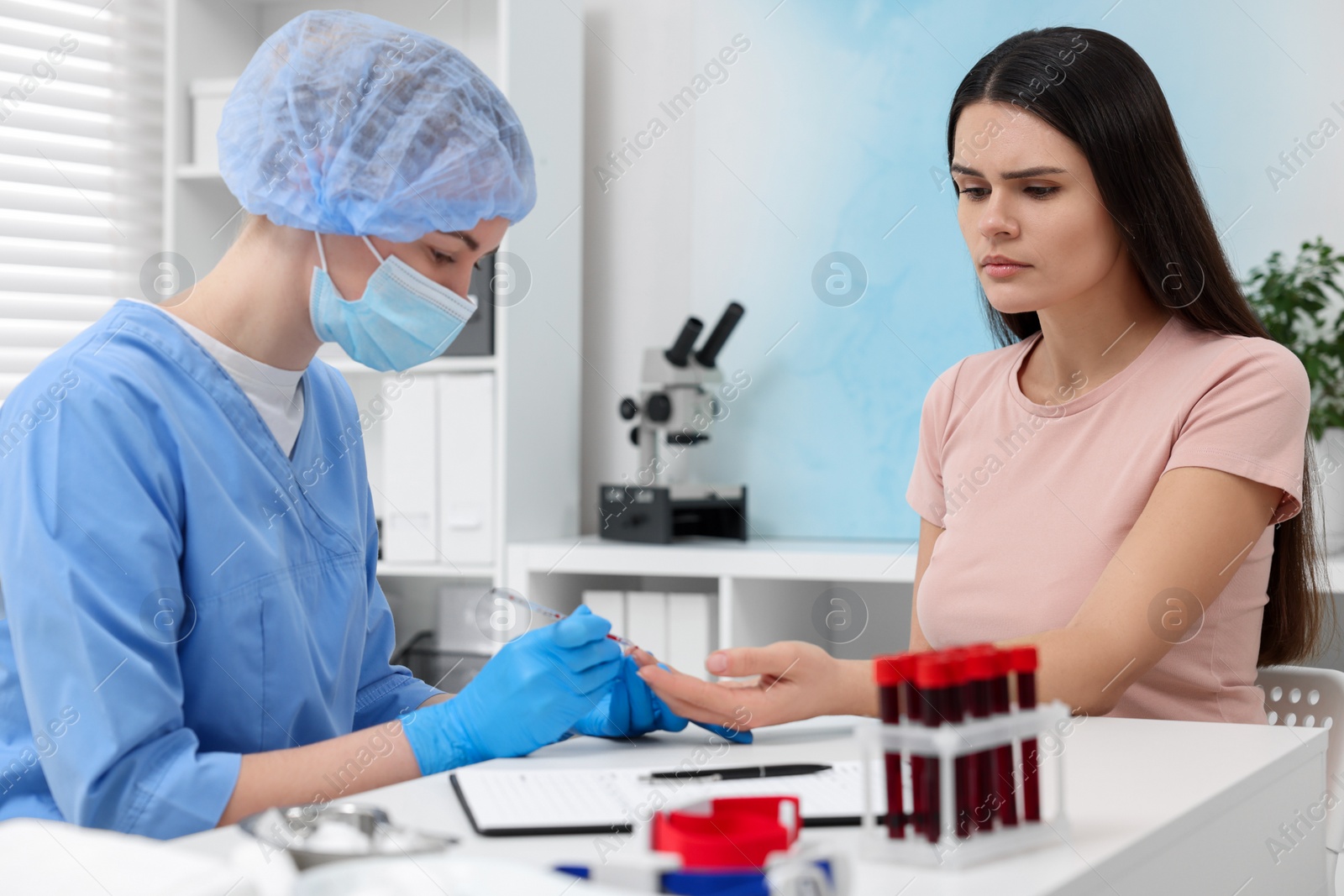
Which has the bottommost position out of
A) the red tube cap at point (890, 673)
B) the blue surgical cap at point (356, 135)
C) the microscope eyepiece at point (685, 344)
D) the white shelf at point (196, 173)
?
the red tube cap at point (890, 673)

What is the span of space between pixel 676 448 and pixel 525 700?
174 centimetres

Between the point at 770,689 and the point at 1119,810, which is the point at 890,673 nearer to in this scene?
the point at 1119,810

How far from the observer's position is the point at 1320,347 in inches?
83.2

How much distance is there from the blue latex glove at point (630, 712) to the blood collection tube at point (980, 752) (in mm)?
426

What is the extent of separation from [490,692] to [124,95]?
8.11 feet

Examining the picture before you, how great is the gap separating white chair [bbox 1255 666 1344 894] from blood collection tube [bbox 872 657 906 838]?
740mm

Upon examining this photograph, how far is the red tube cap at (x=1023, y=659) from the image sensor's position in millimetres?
706

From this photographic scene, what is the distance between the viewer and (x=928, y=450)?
1580 mm

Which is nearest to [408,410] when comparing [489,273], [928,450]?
[489,273]

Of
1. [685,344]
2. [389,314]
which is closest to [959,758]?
[389,314]

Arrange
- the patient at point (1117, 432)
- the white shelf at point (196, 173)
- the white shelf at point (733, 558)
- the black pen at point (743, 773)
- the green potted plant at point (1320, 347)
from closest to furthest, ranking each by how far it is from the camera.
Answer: the black pen at point (743, 773)
the patient at point (1117, 432)
the green potted plant at point (1320, 347)
the white shelf at point (733, 558)
the white shelf at point (196, 173)

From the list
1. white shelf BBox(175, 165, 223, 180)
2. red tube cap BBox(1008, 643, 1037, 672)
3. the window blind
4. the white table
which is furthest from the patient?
the window blind

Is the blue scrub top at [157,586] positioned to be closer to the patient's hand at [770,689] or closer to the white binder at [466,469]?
the patient's hand at [770,689]

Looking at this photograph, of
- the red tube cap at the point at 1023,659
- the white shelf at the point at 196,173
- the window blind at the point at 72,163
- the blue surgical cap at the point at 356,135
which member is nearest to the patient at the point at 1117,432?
the red tube cap at the point at 1023,659
